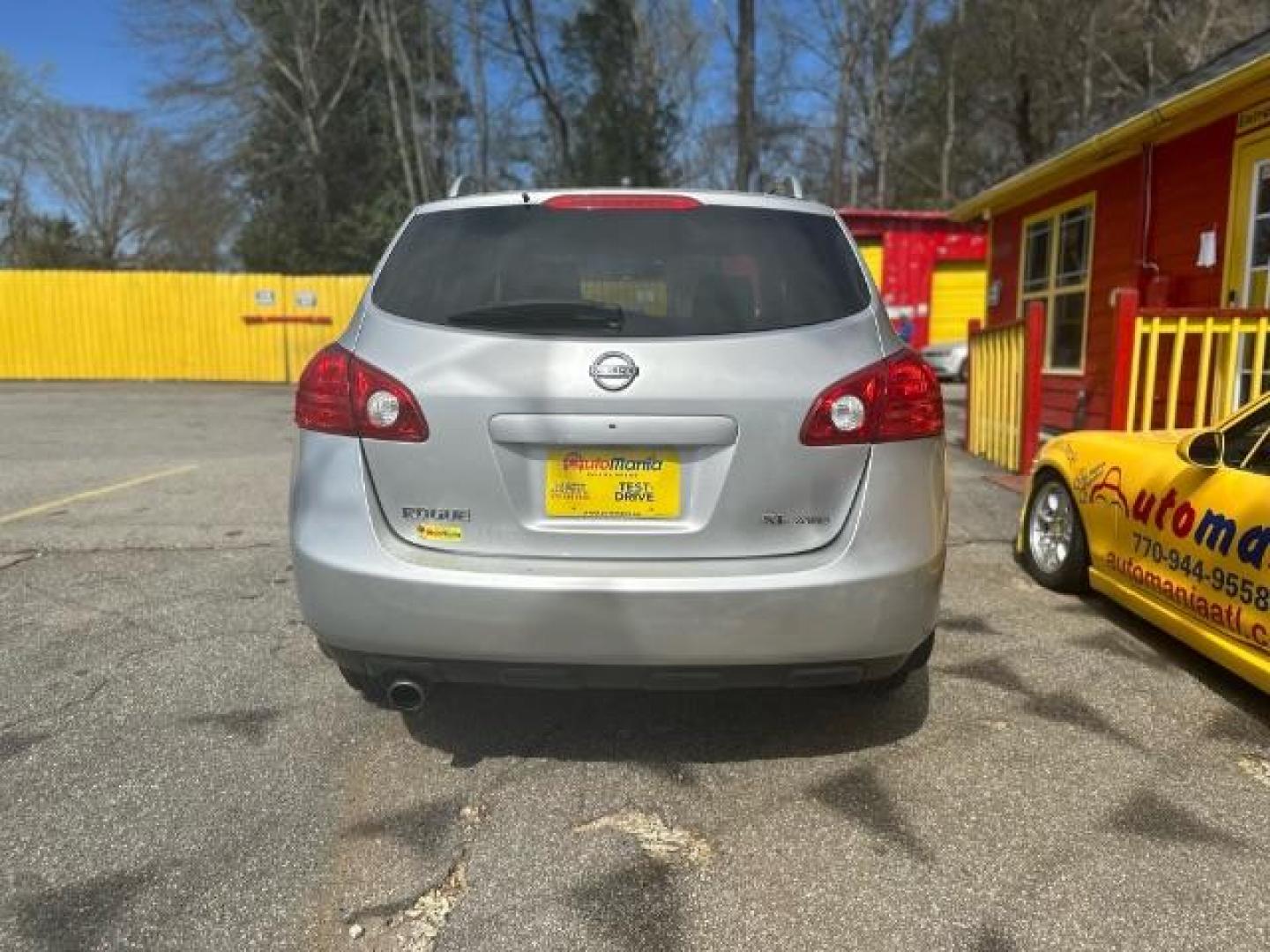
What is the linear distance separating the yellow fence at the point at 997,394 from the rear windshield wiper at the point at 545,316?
18.7ft

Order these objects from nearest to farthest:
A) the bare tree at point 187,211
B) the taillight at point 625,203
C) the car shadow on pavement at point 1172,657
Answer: the taillight at point 625,203, the car shadow on pavement at point 1172,657, the bare tree at point 187,211

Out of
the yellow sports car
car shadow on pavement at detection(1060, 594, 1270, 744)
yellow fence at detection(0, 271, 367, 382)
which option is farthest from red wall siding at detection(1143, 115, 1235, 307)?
yellow fence at detection(0, 271, 367, 382)

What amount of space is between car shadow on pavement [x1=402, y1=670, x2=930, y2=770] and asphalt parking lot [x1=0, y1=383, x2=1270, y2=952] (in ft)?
0.04

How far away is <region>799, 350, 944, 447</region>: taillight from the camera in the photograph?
2.43 m

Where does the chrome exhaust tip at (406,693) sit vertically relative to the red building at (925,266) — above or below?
below

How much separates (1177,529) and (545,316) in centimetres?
264

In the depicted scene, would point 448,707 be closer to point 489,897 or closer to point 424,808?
point 424,808

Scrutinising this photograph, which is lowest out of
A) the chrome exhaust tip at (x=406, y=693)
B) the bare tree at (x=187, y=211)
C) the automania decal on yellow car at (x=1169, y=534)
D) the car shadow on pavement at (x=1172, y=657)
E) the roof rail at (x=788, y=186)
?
the car shadow on pavement at (x=1172, y=657)

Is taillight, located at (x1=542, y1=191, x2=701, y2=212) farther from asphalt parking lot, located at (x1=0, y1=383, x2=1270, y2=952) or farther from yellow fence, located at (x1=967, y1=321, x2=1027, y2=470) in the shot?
yellow fence, located at (x1=967, y1=321, x2=1027, y2=470)

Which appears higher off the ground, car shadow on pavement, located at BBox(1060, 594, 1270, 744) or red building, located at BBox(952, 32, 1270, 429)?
red building, located at BBox(952, 32, 1270, 429)

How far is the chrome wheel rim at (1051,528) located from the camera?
15.1ft

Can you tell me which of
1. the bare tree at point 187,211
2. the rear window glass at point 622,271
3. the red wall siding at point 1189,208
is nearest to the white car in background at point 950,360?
the red wall siding at point 1189,208

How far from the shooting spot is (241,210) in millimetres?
32344

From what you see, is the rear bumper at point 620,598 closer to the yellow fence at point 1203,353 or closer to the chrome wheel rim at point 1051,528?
the chrome wheel rim at point 1051,528
